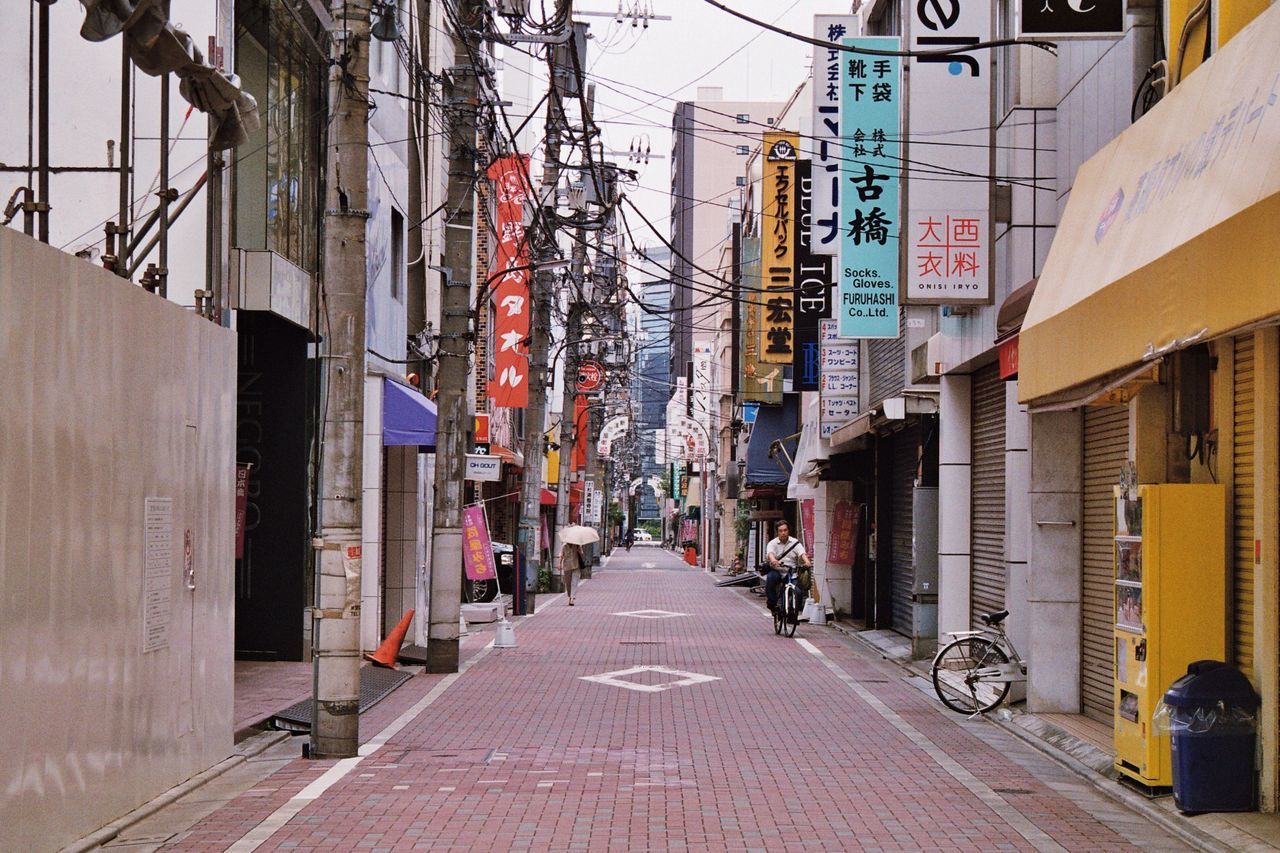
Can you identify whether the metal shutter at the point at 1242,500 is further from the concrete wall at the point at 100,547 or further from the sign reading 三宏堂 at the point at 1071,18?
the concrete wall at the point at 100,547

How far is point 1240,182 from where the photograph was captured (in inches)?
360

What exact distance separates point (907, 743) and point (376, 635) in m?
10.2

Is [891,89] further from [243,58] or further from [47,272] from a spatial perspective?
[47,272]

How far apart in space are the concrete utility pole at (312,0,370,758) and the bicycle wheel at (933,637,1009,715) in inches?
246

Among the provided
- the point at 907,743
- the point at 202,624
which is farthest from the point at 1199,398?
the point at 202,624

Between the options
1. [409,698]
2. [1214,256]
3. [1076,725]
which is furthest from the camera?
[409,698]

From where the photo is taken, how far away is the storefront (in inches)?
356

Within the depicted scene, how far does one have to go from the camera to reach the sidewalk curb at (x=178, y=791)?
354 inches

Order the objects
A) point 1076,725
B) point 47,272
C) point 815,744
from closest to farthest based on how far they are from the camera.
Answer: point 47,272 < point 815,744 < point 1076,725

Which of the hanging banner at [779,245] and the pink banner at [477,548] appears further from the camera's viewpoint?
the hanging banner at [779,245]

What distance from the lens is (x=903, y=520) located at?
87.0 feet

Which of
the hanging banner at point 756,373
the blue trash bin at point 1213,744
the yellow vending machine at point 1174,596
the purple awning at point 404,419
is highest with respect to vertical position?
the hanging banner at point 756,373

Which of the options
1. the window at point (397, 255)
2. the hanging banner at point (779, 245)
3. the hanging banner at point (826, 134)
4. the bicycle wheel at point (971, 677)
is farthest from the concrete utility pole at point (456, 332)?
the hanging banner at point (779, 245)

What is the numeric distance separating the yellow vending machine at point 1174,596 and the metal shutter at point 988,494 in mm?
7548
